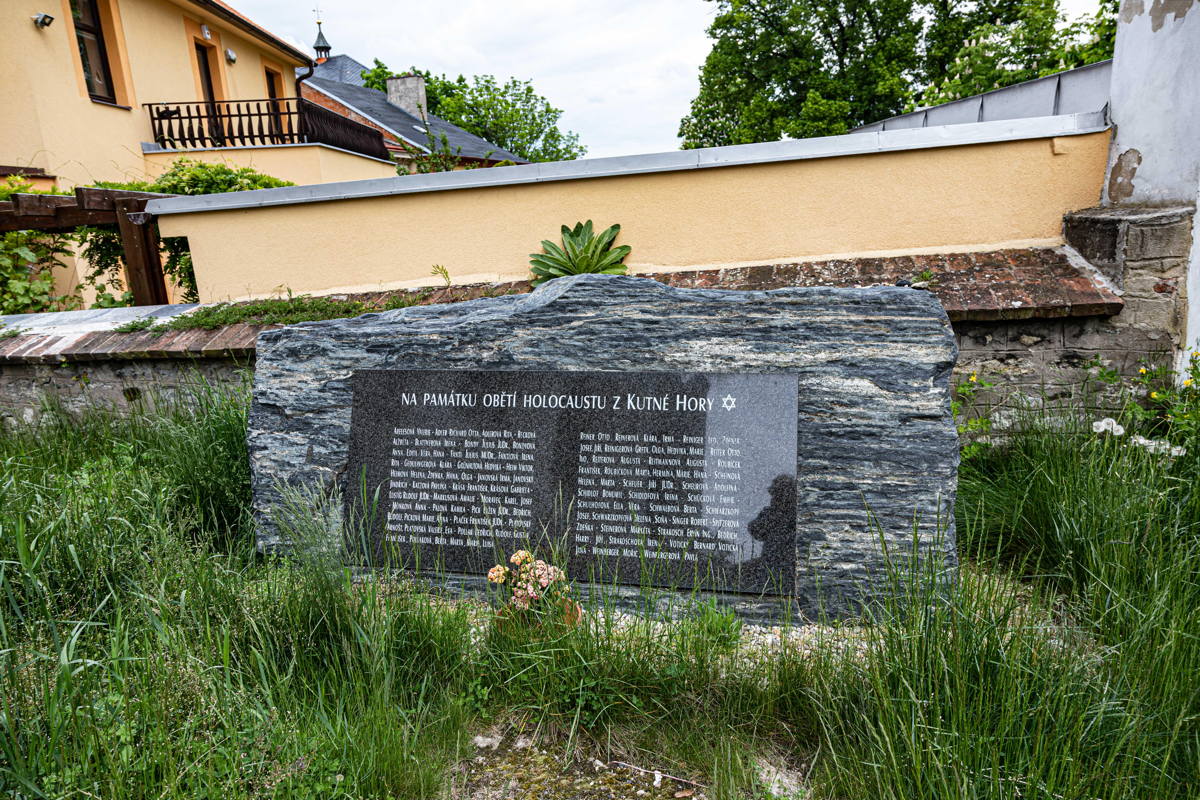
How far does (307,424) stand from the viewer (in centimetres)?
345

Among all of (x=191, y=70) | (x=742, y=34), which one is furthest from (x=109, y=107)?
(x=742, y=34)

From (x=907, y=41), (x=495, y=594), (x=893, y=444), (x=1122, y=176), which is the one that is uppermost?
(x=907, y=41)

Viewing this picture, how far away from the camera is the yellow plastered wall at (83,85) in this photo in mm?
9867

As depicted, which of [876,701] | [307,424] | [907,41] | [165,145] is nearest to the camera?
[876,701]

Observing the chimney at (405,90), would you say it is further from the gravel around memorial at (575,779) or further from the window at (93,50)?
the gravel around memorial at (575,779)

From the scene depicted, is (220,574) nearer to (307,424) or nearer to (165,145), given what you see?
(307,424)

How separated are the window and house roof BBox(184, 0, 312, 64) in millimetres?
2047

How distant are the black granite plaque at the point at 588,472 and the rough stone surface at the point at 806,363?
0.39 ft

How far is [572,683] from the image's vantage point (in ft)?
7.66

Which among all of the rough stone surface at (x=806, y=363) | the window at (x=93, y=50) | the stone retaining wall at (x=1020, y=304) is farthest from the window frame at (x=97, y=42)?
the rough stone surface at (x=806, y=363)

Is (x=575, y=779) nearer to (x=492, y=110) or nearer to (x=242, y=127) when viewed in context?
(x=242, y=127)

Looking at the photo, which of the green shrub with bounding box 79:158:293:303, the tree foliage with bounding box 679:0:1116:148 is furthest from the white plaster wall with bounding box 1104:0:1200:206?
the tree foliage with bounding box 679:0:1116:148

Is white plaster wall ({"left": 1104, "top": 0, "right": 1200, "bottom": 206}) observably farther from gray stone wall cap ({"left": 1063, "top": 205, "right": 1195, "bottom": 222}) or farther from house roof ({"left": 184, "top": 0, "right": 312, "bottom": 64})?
house roof ({"left": 184, "top": 0, "right": 312, "bottom": 64})

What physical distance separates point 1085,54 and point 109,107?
15686mm
